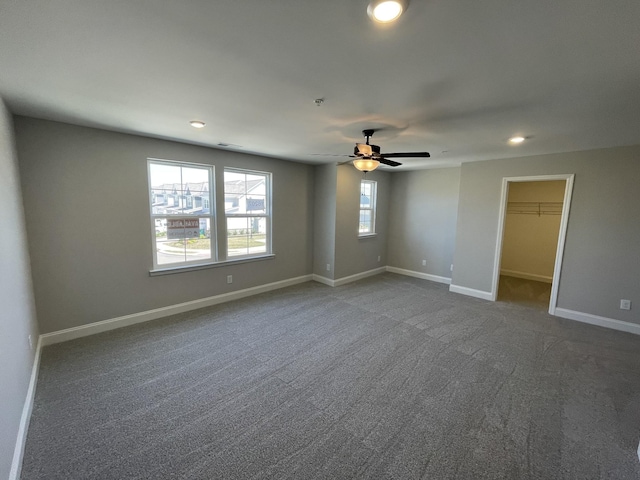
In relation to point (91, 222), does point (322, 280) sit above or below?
below

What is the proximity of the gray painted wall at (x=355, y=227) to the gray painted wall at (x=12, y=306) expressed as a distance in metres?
4.07

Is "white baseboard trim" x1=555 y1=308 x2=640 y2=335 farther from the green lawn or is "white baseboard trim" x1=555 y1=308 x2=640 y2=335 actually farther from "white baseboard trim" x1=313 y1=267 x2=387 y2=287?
the green lawn

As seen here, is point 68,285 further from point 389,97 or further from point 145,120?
point 389,97

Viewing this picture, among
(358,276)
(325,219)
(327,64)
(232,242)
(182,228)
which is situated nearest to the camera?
(327,64)

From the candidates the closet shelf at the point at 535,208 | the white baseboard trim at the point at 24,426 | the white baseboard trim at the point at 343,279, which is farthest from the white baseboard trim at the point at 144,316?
the closet shelf at the point at 535,208

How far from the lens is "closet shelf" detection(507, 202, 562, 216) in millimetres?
5598

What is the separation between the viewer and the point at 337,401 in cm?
218

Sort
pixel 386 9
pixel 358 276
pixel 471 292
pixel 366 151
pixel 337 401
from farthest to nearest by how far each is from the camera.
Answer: pixel 358 276
pixel 471 292
pixel 366 151
pixel 337 401
pixel 386 9

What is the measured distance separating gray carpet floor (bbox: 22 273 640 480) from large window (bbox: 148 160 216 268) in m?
0.94

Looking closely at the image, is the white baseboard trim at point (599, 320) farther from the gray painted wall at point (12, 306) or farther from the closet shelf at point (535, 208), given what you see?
the gray painted wall at point (12, 306)

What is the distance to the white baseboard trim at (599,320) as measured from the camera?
138 inches

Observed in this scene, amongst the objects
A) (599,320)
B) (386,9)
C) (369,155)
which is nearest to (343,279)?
(369,155)

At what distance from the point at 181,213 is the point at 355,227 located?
127 inches

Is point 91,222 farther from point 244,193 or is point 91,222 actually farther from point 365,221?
point 365,221
